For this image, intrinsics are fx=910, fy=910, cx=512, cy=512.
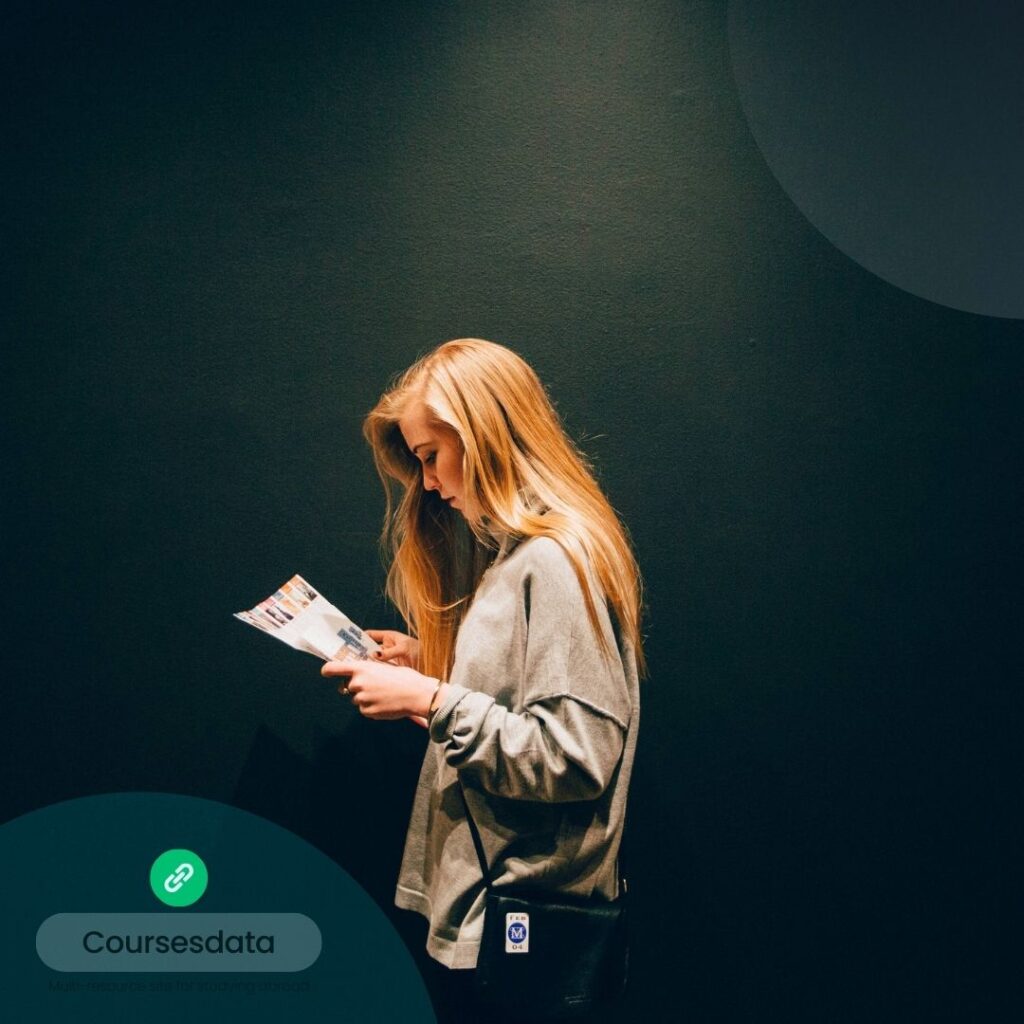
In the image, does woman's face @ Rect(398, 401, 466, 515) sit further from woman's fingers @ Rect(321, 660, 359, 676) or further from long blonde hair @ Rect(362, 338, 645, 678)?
woman's fingers @ Rect(321, 660, 359, 676)

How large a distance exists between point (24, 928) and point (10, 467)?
1.07 metres

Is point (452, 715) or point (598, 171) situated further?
point (598, 171)

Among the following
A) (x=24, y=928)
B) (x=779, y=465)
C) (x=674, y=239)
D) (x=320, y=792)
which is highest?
(x=674, y=239)

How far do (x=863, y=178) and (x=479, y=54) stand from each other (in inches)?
37.5

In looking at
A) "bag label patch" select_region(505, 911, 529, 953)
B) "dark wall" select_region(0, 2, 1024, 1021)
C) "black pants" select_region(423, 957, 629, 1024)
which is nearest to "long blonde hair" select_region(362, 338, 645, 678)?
"dark wall" select_region(0, 2, 1024, 1021)

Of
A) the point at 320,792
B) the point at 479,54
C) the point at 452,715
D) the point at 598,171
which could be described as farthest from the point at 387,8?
the point at 320,792

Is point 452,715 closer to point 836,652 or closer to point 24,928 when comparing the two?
point 836,652

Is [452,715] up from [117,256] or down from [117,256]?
down

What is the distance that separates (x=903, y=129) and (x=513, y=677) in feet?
5.30

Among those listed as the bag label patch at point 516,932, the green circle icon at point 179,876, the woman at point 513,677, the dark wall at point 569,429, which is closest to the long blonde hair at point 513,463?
the woman at point 513,677

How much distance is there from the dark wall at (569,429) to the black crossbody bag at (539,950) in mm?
572

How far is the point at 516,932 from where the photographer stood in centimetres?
155

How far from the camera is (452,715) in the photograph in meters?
1.53

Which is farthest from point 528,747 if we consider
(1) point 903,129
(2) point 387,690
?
(1) point 903,129
